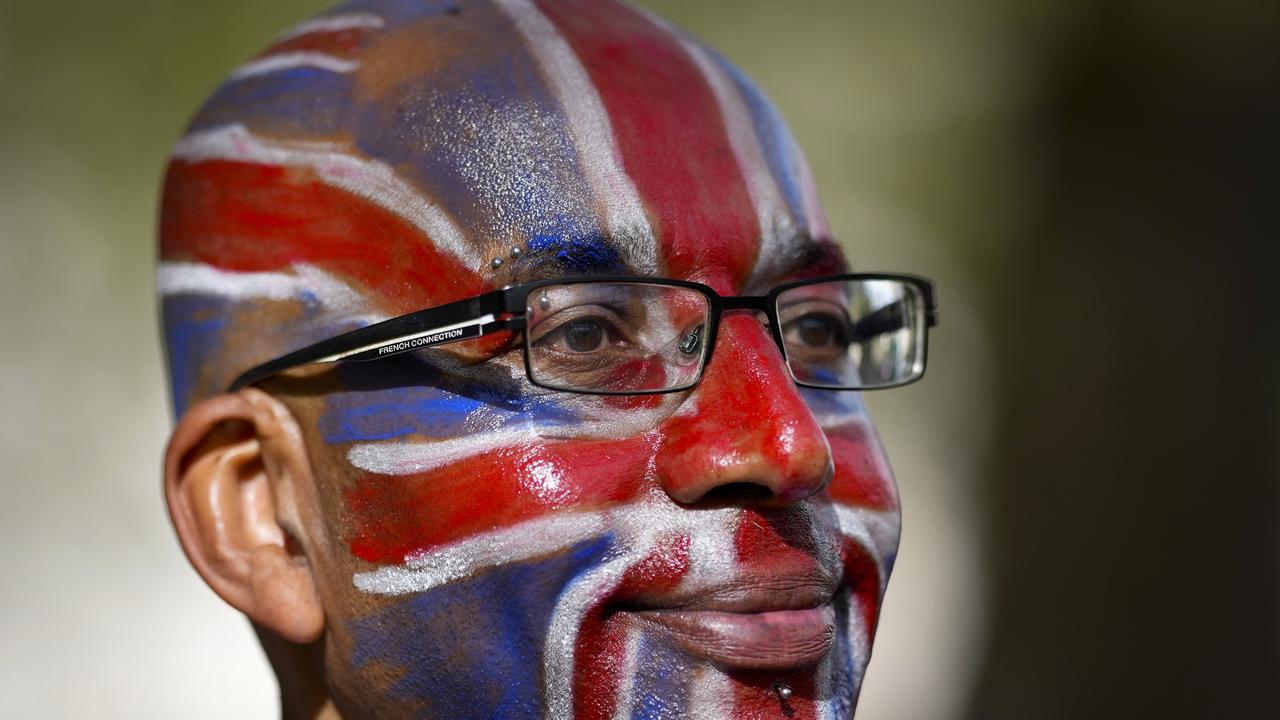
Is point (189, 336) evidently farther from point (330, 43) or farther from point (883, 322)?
point (883, 322)

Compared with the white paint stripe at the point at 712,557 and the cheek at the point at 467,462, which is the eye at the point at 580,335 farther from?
the white paint stripe at the point at 712,557

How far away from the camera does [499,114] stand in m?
1.84

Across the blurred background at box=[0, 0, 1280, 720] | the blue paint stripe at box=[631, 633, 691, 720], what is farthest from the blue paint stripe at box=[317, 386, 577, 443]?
the blurred background at box=[0, 0, 1280, 720]

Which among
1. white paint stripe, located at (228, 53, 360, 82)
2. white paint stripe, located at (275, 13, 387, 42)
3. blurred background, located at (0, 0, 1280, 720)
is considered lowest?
blurred background, located at (0, 0, 1280, 720)

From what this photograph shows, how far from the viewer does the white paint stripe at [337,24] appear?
2.04 metres

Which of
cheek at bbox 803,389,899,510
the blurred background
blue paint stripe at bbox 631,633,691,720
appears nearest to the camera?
blue paint stripe at bbox 631,633,691,720

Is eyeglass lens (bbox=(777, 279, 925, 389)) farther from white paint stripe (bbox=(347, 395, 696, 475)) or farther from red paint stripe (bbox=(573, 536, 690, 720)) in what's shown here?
red paint stripe (bbox=(573, 536, 690, 720))

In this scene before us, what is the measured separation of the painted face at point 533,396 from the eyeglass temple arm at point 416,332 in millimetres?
32

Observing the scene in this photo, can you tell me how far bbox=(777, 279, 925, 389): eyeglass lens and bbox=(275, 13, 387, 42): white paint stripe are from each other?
0.79 meters

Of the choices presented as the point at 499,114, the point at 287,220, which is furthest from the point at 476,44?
the point at 287,220

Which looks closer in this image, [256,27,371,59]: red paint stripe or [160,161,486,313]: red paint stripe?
[160,161,486,313]: red paint stripe

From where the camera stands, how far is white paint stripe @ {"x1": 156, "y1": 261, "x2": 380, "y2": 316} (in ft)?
6.08

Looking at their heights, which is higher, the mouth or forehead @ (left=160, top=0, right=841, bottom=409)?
forehead @ (left=160, top=0, right=841, bottom=409)

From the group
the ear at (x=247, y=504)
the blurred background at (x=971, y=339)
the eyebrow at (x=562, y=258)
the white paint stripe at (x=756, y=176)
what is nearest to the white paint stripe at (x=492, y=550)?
the ear at (x=247, y=504)
